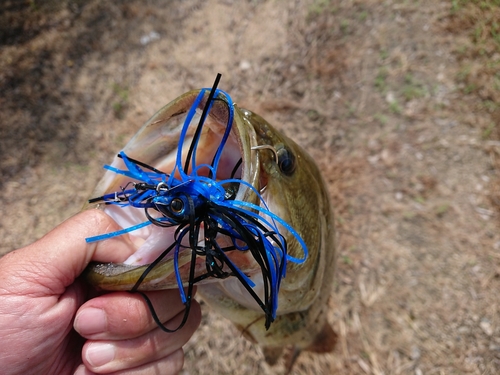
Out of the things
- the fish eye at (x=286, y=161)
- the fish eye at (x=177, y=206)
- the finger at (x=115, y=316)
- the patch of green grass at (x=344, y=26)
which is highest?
the fish eye at (x=177, y=206)

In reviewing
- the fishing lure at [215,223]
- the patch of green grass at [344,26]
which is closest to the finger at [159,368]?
the fishing lure at [215,223]

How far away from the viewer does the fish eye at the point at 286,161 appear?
129 centimetres

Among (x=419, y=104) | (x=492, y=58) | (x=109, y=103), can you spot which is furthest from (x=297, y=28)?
(x=109, y=103)

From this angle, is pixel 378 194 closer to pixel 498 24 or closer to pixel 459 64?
pixel 459 64

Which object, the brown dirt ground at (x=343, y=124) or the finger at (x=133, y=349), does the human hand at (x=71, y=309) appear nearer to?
the finger at (x=133, y=349)

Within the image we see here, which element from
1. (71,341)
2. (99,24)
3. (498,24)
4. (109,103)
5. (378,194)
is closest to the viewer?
(71,341)

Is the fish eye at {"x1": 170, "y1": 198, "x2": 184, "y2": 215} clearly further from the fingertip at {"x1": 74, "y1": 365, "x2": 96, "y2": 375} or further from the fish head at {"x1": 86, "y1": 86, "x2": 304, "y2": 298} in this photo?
the fingertip at {"x1": 74, "y1": 365, "x2": 96, "y2": 375}

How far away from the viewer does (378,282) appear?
280cm

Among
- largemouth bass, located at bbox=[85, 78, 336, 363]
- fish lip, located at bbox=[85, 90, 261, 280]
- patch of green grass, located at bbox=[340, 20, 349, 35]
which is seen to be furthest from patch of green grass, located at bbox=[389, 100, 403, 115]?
fish lip, located at bbox=[85, 90, 261, 280]

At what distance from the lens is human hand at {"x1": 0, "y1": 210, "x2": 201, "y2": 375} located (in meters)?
1.24

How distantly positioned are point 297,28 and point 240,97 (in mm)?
832

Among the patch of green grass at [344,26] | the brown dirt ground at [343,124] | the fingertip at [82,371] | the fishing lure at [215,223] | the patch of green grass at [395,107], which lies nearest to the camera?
the fishing lure at [215,223]

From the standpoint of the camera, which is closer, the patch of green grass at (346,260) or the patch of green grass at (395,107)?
the patch of green grass at (346,260)

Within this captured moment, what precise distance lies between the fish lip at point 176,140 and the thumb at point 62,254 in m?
0.10
